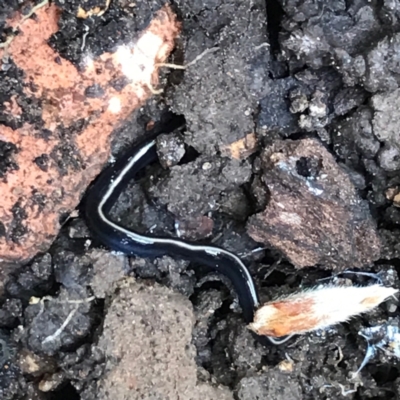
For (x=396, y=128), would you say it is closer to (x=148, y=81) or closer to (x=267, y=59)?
(x=267, y=59)

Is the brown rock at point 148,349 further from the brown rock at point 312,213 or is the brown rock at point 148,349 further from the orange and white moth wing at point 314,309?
the brown rock at point 312,213

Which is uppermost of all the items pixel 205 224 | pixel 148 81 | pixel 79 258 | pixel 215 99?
pixel 148 81

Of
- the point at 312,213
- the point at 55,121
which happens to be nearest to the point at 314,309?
the point at 312,213

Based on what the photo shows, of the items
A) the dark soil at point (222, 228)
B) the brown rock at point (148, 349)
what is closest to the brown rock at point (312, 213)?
the dark soil at point (222, 228)

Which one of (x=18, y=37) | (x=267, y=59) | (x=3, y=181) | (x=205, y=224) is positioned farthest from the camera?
(x=205, y=224)

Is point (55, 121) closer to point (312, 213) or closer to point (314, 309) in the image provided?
point (312, 213)

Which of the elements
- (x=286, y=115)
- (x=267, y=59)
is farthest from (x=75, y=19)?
(x=286, y=115)

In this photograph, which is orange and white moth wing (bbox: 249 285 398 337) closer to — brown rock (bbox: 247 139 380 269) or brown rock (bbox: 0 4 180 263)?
brown rock (bbox: 247 139 380 269)
